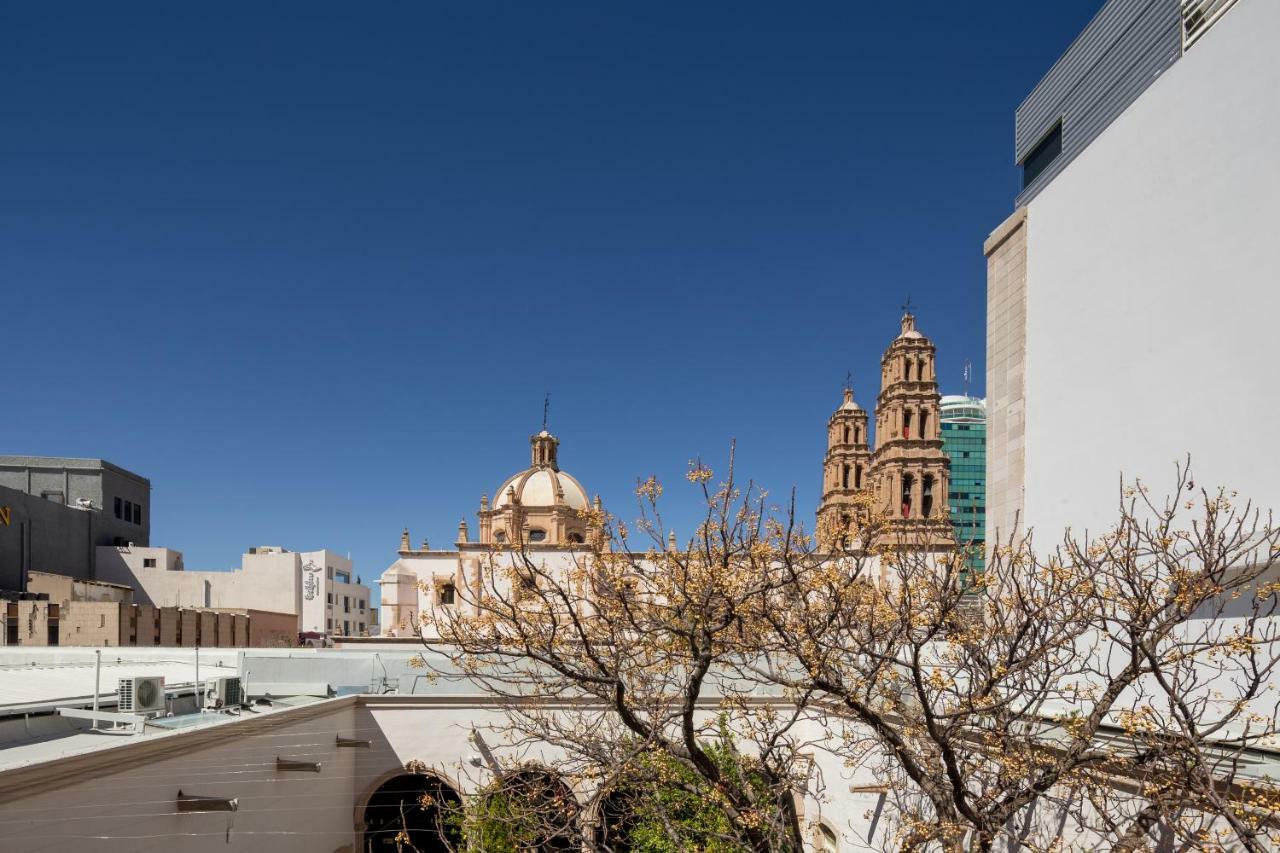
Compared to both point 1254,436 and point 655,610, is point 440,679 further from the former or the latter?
point 1254,436

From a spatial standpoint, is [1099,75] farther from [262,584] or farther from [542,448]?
[262,584]

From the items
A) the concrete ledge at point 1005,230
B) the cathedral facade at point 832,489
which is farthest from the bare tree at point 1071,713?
the cathedral facade at point 832,489

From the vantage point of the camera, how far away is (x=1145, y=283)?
31.4 feet

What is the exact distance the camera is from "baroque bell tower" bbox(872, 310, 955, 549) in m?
31.1

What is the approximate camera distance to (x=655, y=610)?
21.9ft

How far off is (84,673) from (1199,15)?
18.5 meters

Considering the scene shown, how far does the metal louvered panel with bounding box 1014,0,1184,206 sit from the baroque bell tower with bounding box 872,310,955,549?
55.5 feet

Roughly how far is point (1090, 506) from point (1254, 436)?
2.52 m

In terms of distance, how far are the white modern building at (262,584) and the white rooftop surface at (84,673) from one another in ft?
60.6

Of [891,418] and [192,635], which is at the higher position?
[891,418]

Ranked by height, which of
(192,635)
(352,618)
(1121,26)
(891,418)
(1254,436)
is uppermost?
(1121,26)

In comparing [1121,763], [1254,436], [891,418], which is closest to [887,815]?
[1121,763]

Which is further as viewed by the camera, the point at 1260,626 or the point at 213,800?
the point at 1260,626

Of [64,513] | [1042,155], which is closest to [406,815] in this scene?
[1042,155]
